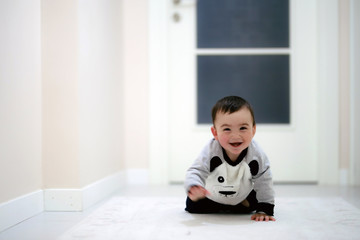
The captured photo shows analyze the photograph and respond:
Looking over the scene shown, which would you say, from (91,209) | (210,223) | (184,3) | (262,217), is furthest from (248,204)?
(184,3)

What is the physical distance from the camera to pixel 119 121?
96.2 inches

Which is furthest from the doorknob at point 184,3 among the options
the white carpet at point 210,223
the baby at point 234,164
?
the white carpet at point 210,223

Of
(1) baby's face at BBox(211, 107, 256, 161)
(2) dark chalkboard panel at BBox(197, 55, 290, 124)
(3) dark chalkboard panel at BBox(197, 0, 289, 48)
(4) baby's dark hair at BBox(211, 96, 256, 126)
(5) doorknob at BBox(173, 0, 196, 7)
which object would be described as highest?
(5) doorknob at BBox(173, 0, 196, 7)

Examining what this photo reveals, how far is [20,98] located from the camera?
1484 mm

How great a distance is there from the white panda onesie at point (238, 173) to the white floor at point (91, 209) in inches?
20.8

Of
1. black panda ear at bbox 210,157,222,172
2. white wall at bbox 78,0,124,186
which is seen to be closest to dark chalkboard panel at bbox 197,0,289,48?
white wall at bbox 78,0,124,186

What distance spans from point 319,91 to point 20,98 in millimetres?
1826

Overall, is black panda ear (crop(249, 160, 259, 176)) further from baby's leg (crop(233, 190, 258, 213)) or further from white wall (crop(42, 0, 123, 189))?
white wall (crop(42, 0, 123, 189))

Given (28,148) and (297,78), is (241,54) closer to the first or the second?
(297,78)

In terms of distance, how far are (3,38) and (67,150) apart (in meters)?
0.54

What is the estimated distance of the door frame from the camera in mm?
2475

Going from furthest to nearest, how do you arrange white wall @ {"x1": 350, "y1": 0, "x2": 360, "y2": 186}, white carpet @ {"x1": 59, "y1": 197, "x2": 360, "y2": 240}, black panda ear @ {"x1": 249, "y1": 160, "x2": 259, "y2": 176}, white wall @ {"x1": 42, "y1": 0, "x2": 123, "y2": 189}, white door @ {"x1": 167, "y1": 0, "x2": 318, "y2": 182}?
1. white door @ {"x1": 167, "y1": 0, "x2": 318, "y2": 182}
2. white wall @ {"x1": 350, "y1": 0, "x2": 360, "y2": 186}
3. white wall @ {"x1": 42, "y1": 0, "x2": 123, "y2": 189}
4. black panda ear @ {"x1": 249, "y1": 160, "x2": 259, "y2": 176}
5. white carpet @ {"x1": 59, "y1": 197, "x2": 360, "y2": 240}

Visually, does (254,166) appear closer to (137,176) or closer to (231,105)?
(231,105)

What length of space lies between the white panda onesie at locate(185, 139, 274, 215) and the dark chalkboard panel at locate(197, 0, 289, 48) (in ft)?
4.06
